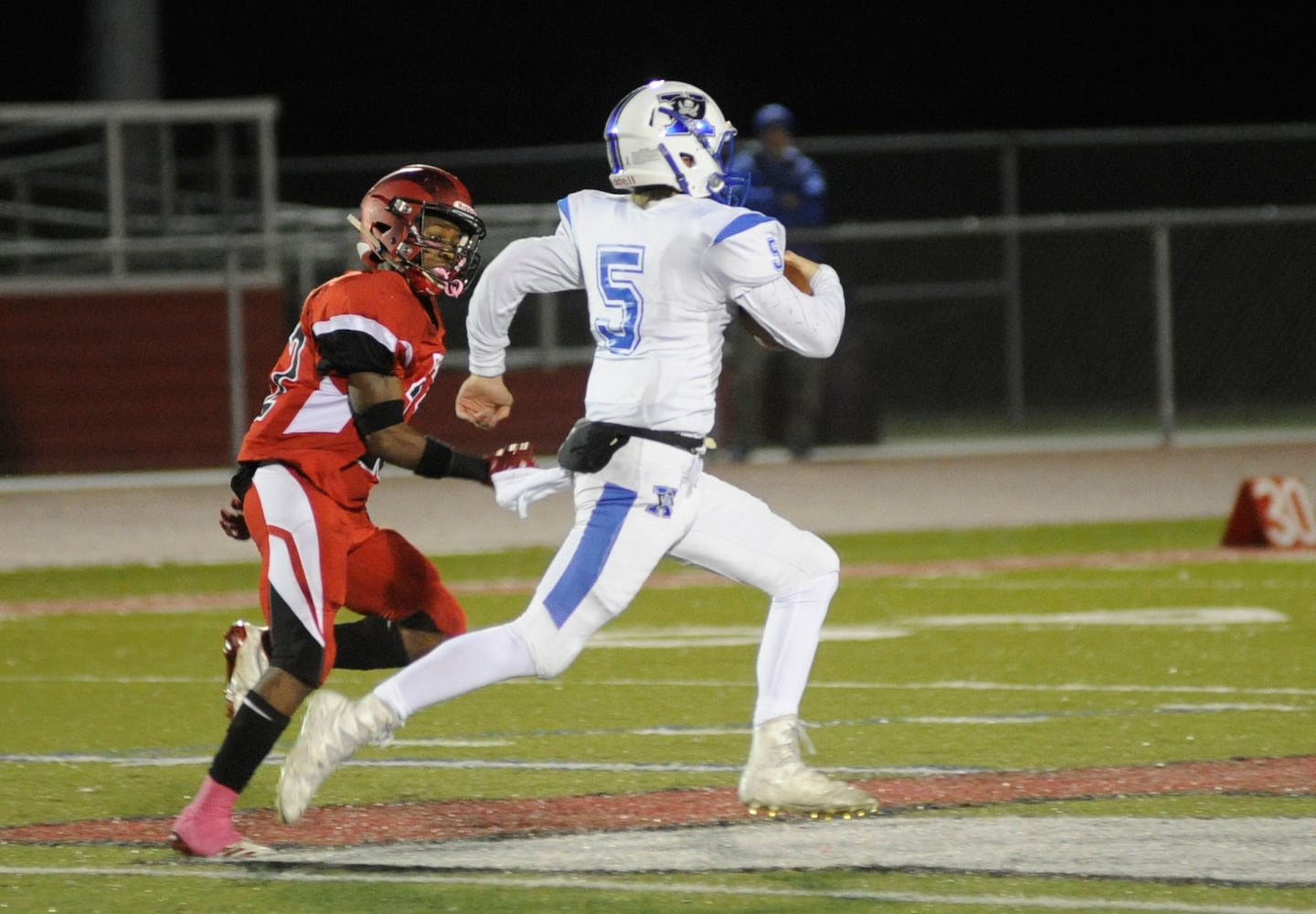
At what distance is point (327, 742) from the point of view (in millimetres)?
5777

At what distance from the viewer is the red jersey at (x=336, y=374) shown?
5.88m

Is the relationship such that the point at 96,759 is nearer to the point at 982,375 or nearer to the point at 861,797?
the point at 861,797

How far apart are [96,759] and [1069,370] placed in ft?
48.6

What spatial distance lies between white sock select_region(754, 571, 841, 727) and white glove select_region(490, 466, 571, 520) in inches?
24.6

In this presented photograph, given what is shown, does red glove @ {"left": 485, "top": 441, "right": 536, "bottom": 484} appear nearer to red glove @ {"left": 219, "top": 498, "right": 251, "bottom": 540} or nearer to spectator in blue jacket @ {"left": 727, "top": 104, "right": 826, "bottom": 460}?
red glove @ {"left": 219, "top": 498, "right": 251, "bottom": 540}

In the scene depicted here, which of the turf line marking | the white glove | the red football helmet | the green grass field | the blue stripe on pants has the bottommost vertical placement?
the green grass field

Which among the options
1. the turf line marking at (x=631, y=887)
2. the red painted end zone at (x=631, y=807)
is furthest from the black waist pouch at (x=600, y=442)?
the turf line marking at (x=631, y=887)

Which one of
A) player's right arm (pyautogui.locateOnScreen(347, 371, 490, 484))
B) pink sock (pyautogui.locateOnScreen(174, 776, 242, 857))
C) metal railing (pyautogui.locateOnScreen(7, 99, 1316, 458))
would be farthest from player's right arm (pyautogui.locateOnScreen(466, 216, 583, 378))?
metal railing (pyautogui.locateOnScreen(7, 99, 1316, 458))

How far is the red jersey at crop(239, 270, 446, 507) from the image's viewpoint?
5883mm

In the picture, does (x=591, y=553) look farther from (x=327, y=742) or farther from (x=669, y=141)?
(x=669, y=141)

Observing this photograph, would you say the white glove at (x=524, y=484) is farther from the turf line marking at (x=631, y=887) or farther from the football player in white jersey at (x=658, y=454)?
the turf line marking at (x=631, y=887)

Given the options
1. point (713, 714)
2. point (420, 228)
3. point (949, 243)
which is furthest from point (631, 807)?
point (949, 243)

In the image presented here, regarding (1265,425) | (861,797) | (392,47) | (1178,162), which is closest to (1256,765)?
(861,797)

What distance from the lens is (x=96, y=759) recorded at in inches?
289
